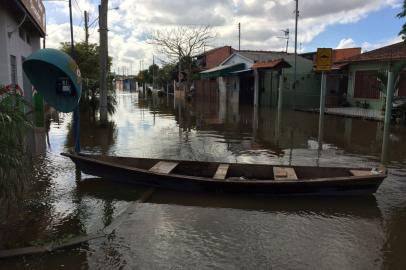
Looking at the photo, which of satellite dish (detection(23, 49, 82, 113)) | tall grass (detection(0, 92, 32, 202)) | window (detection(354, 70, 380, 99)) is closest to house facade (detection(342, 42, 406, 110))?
window (detection(354, 70, 380, 99))

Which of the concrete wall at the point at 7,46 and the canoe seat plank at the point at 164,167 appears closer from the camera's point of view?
the canoe seat plank at the point at 164,167

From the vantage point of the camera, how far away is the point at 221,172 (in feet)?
24.5

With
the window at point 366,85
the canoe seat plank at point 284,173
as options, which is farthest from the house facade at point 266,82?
the canoe seat plank at point 284,173

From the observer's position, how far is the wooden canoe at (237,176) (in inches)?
262

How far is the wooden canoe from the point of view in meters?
6.65

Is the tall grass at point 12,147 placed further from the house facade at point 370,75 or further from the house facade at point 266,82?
the house facade at point 266,82

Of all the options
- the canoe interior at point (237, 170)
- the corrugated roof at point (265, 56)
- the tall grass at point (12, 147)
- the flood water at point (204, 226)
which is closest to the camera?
the tall grass at point (12, 147)

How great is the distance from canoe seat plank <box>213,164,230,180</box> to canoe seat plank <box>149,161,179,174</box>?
90cm

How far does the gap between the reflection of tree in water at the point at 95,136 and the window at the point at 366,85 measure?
14.6 meters

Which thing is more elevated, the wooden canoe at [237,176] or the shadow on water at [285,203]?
the wooden canoe at [237,176]

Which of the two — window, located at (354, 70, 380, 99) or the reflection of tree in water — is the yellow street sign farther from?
window, located at (354, 70, 380, 99)

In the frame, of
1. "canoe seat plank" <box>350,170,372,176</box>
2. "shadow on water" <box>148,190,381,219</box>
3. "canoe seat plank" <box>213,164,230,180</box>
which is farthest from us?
"canoe seat plank" <box>213,164,230,180</box>

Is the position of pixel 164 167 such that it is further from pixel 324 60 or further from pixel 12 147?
pixel 324 60

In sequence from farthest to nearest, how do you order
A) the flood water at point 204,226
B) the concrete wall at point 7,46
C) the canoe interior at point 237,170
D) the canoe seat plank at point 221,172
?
the concrete wall at point 7,46 < the canoe interior at point 237,170 < the canoe seat plank at point 221,172 < the flood water at point 204,226
